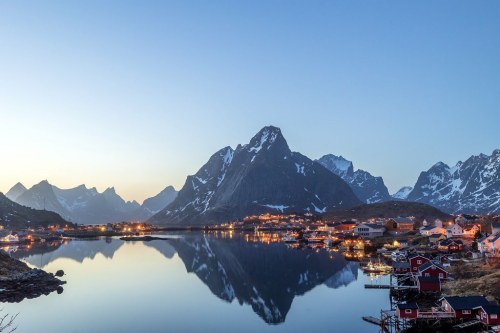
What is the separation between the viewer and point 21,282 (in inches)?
2416

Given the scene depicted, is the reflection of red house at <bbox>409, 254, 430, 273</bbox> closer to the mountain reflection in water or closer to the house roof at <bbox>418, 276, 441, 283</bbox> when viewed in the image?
the mountain reflection in water

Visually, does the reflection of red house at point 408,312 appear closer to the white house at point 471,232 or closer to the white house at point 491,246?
the white house at point 491,246

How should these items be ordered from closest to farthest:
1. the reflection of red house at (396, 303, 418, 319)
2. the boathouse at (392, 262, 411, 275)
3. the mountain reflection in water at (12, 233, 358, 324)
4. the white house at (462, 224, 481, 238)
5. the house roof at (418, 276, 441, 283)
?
1. the reflection of red house at (396, 303, 418, 319)
2. the house roof at (418, 276, 441, 283)
3. the mountain reflection in water at (12, 233, 358, 324)
4. the boathouse at (392, 262, 411, 275)
5. the white house at (462, 224, 481, 238)

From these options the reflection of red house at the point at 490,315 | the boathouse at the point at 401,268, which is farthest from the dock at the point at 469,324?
the boathouse at the point at 401,268

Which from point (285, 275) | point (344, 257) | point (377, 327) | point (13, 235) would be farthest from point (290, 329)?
point (13, 235)

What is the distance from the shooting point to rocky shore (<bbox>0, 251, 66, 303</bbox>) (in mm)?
55144

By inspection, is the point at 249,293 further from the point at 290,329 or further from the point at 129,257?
the point at 129,257

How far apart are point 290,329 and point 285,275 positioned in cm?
3250

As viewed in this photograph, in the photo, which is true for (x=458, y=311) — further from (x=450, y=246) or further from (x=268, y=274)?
(x=450, y=246)

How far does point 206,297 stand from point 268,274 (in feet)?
66.6

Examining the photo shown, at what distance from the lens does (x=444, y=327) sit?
35.5 metres

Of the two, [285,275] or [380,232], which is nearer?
[285,275]

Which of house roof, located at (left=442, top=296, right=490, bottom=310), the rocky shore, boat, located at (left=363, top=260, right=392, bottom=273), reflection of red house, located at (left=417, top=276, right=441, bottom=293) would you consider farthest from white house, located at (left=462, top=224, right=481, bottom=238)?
the rocky shore

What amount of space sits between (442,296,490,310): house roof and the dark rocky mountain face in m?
17.8
